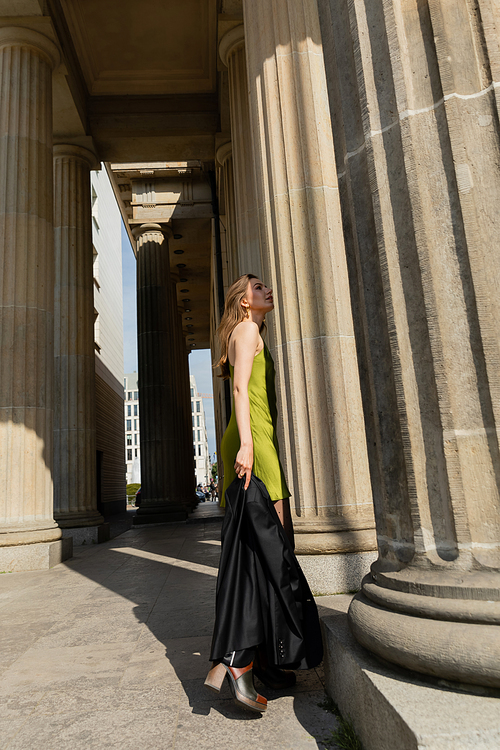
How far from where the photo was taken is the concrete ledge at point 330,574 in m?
5.04

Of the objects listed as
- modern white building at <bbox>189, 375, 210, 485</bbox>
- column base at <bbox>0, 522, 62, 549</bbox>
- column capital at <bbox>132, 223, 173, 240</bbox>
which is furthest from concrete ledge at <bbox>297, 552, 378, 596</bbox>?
modern white building at <bbox>189, 375, 210, 485</bbox>

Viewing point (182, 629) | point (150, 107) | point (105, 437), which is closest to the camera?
point (182, 629)

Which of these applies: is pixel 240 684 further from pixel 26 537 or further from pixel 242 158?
pixel 242 158

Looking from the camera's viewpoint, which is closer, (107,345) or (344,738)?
(344,738)

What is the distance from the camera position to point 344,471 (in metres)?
5.30

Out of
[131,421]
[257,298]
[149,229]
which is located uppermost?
[131,421]

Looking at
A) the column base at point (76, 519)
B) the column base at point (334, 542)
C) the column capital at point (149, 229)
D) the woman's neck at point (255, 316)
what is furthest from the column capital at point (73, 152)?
the woman's neck at point (255, 316)

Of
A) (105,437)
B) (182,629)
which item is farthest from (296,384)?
(105,437)

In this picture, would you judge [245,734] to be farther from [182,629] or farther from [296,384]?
[296,384]

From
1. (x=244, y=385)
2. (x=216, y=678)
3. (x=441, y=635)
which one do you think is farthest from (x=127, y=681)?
(x=441, y=635)

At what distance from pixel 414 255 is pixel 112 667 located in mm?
3259

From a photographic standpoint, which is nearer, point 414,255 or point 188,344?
point 414,255

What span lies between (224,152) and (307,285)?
35.5 feet

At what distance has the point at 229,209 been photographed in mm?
13672
